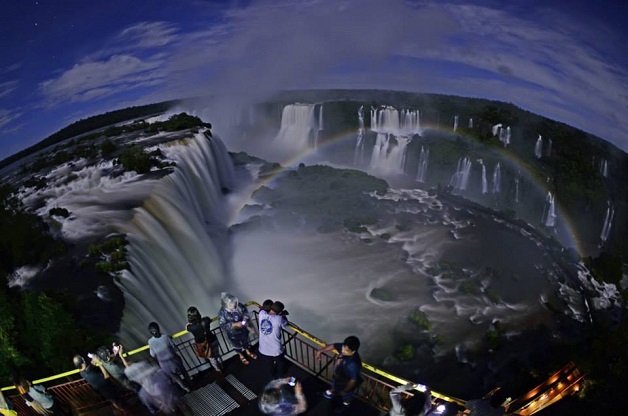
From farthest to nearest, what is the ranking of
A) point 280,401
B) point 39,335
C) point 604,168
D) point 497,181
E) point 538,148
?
point 538,148 → point 604,168 → point 497,181 → point 39,335 → point 280,401

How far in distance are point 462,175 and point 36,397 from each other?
135 ft

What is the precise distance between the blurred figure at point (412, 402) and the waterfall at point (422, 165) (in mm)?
39598

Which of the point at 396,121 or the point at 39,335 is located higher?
the point at 396,121

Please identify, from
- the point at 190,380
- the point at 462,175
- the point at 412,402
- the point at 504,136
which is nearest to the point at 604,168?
the point at 504,136

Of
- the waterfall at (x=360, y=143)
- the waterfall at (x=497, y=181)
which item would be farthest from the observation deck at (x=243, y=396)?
the waterfall at (x=360, y=143)

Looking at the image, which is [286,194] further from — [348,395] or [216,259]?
[348,395]

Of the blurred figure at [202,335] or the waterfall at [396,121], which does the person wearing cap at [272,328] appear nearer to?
the blurred figure at [202,335]

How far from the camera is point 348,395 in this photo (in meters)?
5.68

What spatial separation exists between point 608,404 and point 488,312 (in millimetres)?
5746

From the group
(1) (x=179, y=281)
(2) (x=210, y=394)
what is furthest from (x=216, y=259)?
(2) (x=210, y=394)

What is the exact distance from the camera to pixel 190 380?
6586mm

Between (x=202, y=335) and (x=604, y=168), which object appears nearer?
(x=202, y=335)

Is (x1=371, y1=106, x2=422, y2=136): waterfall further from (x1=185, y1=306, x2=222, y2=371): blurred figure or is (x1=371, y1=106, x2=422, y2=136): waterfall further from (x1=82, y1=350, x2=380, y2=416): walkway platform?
(x1=185, y1=306, x2=222, y2=371): blurred figure

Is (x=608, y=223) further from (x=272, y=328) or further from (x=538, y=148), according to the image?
(x=272, y=328)
